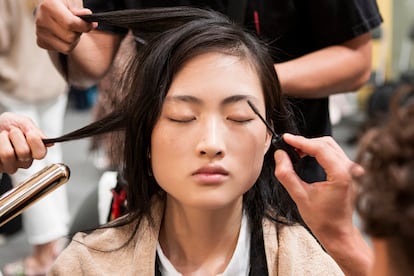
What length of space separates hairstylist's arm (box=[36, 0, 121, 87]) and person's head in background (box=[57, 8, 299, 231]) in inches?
1.8

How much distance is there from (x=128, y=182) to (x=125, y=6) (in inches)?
12.6

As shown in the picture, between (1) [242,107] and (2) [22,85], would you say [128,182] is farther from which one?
(2) [22,85]

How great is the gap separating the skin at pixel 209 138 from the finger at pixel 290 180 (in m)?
0.09

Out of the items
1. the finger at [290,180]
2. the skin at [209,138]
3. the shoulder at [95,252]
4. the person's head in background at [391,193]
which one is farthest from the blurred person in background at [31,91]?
the person's head in background at [391,193]

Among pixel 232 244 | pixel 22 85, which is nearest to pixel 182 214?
pixel 232 244

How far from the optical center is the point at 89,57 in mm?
1163

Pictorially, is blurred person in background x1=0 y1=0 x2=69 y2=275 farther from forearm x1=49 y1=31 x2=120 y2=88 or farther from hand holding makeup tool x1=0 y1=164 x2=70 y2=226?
hand holding makeup tool x1=0 y1=164 x2=70 y2=226

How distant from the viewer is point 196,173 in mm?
861

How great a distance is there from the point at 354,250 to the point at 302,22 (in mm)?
477

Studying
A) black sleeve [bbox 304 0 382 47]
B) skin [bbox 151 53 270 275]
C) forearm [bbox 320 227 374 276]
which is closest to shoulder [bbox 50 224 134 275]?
skin [bbox 151 53 270 275]

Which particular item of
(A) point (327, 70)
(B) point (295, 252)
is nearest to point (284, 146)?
(B) point (295, 252)

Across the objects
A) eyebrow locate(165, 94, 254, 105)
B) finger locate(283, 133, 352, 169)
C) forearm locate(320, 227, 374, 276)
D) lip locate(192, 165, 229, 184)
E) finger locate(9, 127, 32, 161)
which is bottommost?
forearm locate(320, 227, 374, 276)

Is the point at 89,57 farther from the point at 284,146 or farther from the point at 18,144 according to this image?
the point at 284,146

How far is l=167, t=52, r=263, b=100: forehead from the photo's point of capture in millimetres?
879
